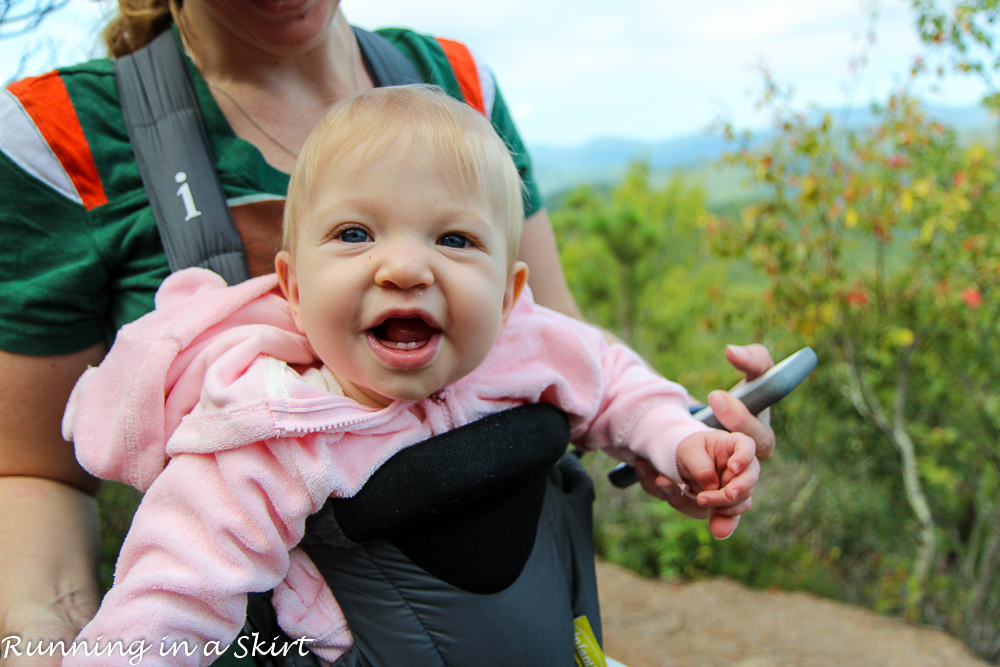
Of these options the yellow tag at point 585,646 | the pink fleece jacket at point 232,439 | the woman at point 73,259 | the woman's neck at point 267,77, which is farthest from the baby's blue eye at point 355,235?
the yellow tag at point 585,646

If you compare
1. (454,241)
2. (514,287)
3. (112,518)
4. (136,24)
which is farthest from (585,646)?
(112,518)

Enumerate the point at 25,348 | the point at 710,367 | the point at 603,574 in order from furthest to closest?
the point at 710,367
the point at 603,574
the point at 25,348

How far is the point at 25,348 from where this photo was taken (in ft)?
4.04

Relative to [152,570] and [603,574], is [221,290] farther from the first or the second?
[603,574]

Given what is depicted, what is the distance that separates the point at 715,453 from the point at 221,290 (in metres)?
0.89

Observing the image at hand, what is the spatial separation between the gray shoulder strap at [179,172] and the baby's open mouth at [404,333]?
0.37 m

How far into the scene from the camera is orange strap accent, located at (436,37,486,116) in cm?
159

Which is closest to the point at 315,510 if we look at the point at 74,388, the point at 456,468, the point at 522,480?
the point at 456,468

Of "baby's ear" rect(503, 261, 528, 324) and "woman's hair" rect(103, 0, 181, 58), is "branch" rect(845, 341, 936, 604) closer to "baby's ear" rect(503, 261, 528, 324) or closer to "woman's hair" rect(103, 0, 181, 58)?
"baby's ear" rect(503, 261, 528, 324)

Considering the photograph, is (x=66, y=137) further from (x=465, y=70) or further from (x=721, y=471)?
(x=721, y=471)

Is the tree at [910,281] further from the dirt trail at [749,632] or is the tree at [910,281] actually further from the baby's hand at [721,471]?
the baby's hand at [721,471]

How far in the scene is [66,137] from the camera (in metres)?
1.27

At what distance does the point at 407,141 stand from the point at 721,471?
763 mm

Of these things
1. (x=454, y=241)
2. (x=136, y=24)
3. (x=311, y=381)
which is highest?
(x=136, y=24)
